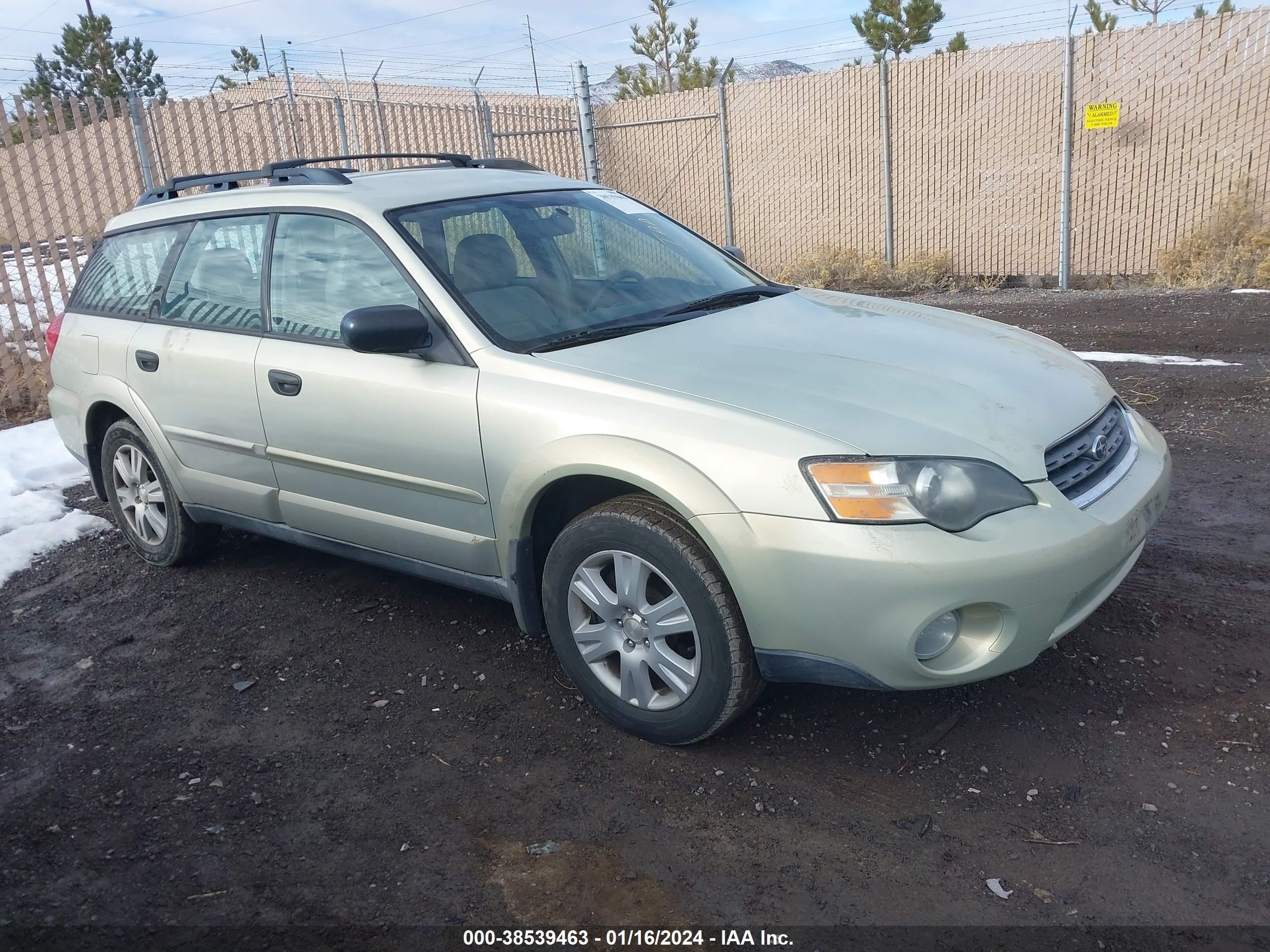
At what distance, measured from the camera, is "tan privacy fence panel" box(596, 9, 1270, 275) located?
11.4m

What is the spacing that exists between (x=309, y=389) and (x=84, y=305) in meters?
2.08

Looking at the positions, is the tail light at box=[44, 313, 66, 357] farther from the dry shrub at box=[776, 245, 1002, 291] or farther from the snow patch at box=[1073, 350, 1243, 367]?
the dry shrub at box=[776, 245, 1002, 291]

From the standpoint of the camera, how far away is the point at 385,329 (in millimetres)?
3389

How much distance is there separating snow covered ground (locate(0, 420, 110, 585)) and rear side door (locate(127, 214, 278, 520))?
1492 millimetres

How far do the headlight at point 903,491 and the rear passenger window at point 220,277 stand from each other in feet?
8.47

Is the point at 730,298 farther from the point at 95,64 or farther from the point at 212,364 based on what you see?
the point at 95,64

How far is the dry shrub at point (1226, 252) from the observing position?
1103 centimetres

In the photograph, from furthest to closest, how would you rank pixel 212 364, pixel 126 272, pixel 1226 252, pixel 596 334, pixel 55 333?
pixel 1226 252 → pixel 55 333 → pixel 126 272 → pixel 212 364 → pixel 596 334

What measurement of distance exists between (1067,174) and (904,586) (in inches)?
433

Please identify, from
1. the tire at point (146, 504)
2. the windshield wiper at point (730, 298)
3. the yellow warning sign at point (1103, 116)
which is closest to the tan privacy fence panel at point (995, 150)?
the yellow warning sign at point (1103, 116)

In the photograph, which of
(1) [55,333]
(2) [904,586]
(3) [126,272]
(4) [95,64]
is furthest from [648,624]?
(4) [95,64]

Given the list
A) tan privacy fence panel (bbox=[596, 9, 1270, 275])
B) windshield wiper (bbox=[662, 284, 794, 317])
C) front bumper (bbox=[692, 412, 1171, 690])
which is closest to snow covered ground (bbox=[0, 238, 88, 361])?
windshield wiper (bbox=[662, 284, 794, 317])

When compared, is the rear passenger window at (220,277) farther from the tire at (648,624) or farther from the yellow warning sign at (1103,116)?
the yellow warning sign at (1103,116)

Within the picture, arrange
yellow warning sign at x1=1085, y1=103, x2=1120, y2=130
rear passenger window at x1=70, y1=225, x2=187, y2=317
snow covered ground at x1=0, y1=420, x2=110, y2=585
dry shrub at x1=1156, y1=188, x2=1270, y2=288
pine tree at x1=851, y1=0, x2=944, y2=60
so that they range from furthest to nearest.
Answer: pine tree at x1=851, y1=0, x2=944, y2=60
yellow warning sign at x1=1085, y1=103, x2=1120, y2=130
dry shrub at x1=1156, y1=188, x2=1270, y2=288
snow covered ground at x1=0, y1=420, x2=110, y2=585
rear passenger window at x1=70, y1=225, x2=187, y2=317
